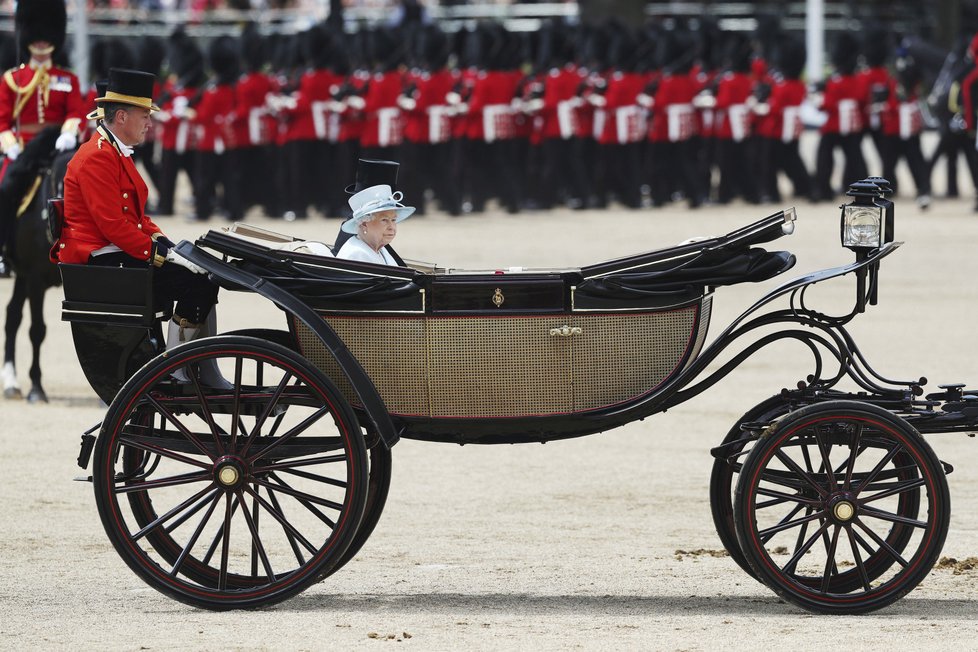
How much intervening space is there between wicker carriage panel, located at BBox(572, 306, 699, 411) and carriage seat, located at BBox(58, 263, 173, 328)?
49.3 inches

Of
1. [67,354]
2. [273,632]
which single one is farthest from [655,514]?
[67,354]

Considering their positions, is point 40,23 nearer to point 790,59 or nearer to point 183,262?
point 183,262

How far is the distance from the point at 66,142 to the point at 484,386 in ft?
14.7

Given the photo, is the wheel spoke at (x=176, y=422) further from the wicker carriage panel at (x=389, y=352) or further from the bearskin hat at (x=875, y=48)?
the bearskin hat at (x=875, y=48)

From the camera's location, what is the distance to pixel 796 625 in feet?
16.9

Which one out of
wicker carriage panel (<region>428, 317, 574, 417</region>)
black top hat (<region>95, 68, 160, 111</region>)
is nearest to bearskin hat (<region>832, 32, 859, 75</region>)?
black top hat (<region>95, 68, 160, 111</region>)

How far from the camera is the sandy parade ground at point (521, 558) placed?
5.05 meters

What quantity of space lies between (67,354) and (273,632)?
21.4 feet

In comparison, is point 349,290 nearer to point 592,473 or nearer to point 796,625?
point 796,625

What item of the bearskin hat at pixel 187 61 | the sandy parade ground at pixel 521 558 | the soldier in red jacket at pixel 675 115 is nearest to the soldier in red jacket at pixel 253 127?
the bearskin hat at pixel 187 61

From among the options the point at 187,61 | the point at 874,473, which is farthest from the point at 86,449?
the point at 187,61

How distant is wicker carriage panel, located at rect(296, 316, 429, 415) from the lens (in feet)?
17.5

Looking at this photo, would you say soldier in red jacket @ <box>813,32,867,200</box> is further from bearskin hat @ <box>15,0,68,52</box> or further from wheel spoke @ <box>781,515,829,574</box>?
wheel spoke @ <box>781,515,829,574</box>

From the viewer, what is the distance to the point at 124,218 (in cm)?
563
